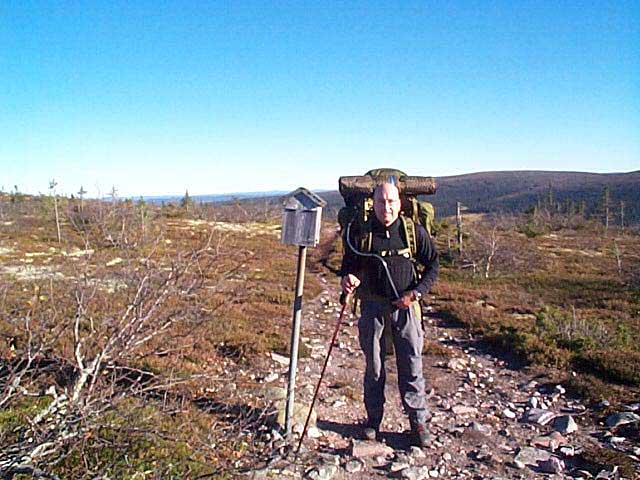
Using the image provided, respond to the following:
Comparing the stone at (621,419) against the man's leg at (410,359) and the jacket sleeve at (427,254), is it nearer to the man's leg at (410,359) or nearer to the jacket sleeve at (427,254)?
the man's leg at (410,359)

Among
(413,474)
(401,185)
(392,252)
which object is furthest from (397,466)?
(401,185)

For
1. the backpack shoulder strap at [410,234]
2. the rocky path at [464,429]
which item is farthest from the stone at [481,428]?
the backpack shoulder strap at [410,234]

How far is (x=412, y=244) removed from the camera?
14.3 feet

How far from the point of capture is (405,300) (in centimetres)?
420

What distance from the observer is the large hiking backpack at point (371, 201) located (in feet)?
14.4

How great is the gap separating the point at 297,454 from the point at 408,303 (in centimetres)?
162

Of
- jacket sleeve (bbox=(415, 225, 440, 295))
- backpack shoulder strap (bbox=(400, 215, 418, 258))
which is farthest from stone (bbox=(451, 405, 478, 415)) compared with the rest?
backpack shoulder strap (bbox=(400, 215, 418, 258))

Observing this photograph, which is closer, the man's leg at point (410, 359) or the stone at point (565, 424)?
the man's leg at point (410, 359)

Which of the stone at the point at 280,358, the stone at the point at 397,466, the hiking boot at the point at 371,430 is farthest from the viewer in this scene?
the stone at the point at 280,358

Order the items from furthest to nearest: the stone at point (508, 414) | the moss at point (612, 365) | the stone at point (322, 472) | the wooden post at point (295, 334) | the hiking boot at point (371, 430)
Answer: the moss at point (612, 365)
the stone at point (508, 414)
the hiking boot at point (371, 430)
the wooden post at point (295, 334)
the stone at point (322, 472)

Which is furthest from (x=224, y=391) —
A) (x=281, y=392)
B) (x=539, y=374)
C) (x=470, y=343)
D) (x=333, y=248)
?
(x=333, y=248)

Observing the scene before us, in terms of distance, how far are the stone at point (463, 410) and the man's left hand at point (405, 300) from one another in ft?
6.51

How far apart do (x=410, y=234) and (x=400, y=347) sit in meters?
1.01

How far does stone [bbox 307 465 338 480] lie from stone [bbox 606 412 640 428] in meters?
2.97
